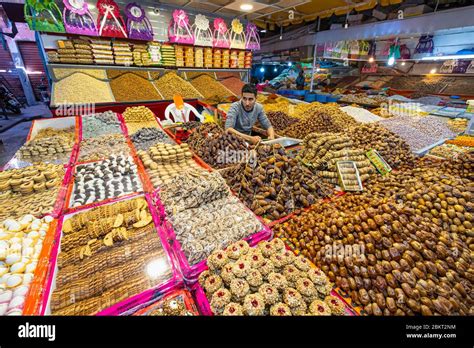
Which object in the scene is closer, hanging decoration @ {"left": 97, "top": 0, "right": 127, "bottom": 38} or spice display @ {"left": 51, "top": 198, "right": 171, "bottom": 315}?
spice display @ {"left": 51, "top": 198, "right": 171, "bottom": 315}

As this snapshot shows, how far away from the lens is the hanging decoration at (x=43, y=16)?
4.52 metres

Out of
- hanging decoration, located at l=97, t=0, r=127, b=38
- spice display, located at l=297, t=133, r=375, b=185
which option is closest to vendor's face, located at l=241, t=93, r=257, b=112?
spice display, located at l=297, t=133, r=375, b=185

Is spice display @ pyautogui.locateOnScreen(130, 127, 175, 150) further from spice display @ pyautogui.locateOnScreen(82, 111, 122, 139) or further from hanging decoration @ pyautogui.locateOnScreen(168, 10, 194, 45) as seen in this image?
hanging decoration @ pyautogui.locateOnScreen(168, 10, 194, 45)

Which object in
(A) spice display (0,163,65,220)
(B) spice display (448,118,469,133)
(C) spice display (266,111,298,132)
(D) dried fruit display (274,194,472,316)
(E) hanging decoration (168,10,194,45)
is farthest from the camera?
(E) hanging decoration (168,10,194,45)

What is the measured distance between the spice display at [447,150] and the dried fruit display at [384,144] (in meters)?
0.62

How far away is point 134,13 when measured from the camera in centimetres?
561

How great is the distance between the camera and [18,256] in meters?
1.41

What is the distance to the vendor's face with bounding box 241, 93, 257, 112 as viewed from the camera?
3504 mm

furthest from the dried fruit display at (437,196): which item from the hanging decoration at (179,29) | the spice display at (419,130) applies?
the hanging decoration at (179,29)

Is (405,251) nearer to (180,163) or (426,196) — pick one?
(426,196)

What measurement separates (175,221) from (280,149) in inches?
58.0

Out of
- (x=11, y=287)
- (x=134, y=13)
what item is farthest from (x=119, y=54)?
(x=11, y=287)

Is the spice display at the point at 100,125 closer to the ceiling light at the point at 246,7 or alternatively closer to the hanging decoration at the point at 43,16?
the hanging decoration at the point at 43,16

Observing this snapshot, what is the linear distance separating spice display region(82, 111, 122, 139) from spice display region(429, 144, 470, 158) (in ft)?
18.5
